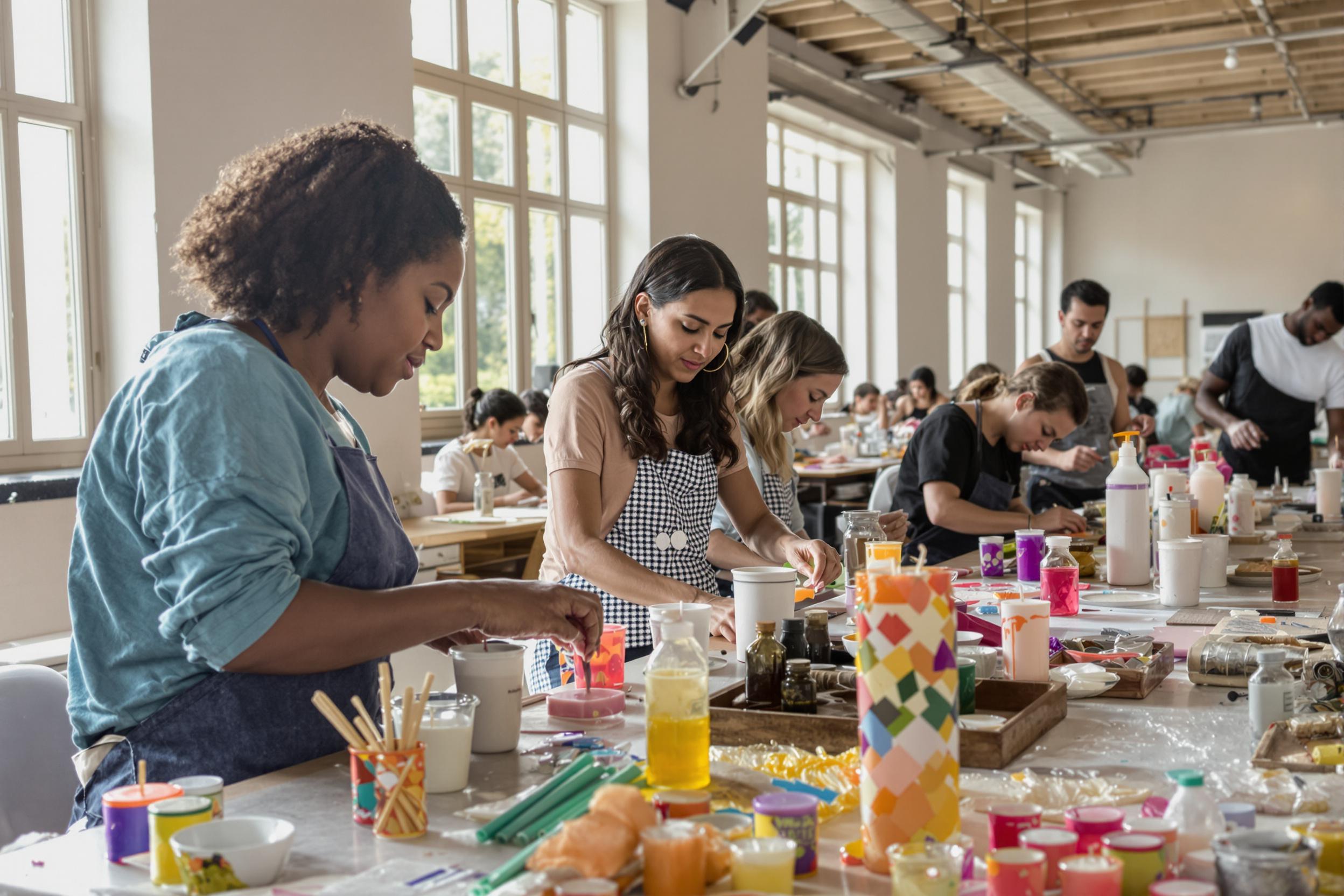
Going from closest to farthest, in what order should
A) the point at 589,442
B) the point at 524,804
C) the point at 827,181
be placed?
1. the point at 524,804
2. the point at 589,442
3. the point at 827,181

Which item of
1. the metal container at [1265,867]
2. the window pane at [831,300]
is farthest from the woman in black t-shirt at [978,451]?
the window pane at [831,300]

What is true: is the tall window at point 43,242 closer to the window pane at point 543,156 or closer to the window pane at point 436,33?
the window pane at point 436,33

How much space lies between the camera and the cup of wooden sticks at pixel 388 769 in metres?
1.24

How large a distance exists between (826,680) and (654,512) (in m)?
0.86

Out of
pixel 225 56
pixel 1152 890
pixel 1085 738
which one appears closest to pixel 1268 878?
pixel 1152 890

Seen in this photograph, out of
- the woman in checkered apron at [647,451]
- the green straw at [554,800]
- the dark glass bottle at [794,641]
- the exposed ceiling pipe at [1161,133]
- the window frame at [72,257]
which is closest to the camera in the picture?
the green straw at [554,800]

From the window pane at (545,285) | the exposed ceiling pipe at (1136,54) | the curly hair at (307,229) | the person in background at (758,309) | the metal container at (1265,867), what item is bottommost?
the metal container at (1265,867)

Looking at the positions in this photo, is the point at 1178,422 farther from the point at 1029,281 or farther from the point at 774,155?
the point at 1029,281

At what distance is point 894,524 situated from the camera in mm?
2854

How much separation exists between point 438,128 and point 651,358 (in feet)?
17.2

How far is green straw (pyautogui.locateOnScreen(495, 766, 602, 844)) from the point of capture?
1.20m

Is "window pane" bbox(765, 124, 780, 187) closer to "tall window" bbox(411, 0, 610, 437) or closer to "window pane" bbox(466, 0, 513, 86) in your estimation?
"tall window" bbox(411, 0, 610, 437)

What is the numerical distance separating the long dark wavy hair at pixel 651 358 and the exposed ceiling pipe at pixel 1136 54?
23.8 ft

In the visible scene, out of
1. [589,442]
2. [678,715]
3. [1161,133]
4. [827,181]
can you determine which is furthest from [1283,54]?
[678,715]
